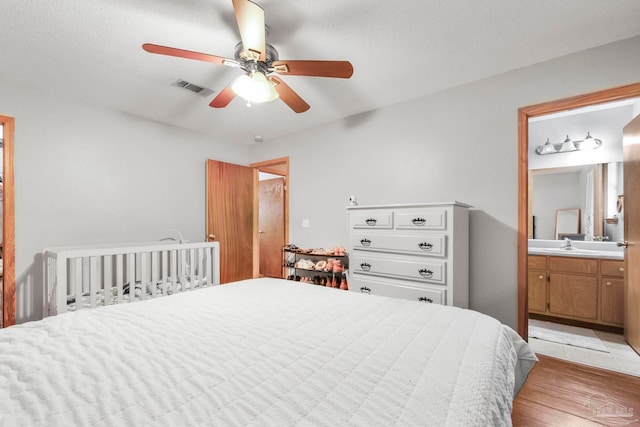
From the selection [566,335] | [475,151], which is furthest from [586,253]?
[475,151]

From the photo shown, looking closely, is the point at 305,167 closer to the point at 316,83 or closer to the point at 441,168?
the point at 316,83

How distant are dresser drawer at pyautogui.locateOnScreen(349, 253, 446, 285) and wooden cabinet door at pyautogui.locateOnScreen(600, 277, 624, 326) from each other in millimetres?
2021

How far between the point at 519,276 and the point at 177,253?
3.21 m

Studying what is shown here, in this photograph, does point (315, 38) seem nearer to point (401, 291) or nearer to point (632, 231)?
point (401, 291)

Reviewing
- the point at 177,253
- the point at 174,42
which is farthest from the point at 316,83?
the point at 177,253

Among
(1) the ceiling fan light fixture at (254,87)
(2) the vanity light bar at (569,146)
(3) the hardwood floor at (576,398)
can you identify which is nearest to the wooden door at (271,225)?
(1) the ceiling fan light fixture at (254,87)

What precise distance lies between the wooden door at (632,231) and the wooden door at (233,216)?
4.21 meters

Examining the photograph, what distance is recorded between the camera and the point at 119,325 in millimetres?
1130

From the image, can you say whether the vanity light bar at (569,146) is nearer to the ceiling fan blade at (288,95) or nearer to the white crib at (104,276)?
the ceiling fan blade at (288,95)

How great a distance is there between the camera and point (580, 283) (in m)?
2.94

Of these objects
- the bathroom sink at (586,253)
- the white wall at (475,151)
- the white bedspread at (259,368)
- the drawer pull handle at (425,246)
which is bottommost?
the white bedspread at (259,368)

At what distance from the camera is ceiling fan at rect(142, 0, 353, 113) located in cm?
147

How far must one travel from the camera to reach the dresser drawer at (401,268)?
2211 mm

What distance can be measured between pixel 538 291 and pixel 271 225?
3933mm
